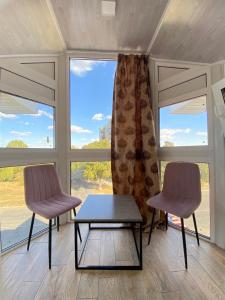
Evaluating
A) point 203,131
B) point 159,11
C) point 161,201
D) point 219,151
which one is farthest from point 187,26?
point 161,201

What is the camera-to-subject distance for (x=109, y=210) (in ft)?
6.93

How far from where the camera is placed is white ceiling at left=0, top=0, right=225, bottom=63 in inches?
77.8

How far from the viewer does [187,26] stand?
217 cm

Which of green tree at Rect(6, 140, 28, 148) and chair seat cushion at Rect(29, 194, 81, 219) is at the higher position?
green tree at Rect(6, 140, 28, 148)

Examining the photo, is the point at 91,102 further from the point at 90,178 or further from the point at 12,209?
the point at 12,209

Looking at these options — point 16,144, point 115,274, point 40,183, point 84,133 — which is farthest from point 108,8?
point 115,274

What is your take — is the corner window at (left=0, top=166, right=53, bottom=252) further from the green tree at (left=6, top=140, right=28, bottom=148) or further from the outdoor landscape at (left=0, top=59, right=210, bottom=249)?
the green tree at (left=6, top=140, right=28, bottom=148)

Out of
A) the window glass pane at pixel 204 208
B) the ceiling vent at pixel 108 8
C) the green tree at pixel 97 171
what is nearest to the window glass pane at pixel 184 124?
the window glass pane at pixel 204 208

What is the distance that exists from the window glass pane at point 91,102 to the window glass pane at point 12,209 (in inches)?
36.8

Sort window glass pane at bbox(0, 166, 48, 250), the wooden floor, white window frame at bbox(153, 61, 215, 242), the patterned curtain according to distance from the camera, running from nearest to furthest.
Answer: the wooden floor < window glass pane at bbox(0, 166, 48, 250) < white window frame at bbox(153, 61, 215, 242) < the patterned curtain

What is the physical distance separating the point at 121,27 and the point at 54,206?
6.78ft

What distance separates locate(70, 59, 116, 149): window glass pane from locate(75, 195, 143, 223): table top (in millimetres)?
878

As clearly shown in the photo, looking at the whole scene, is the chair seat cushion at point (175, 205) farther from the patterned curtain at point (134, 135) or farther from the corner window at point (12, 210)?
the corner window at point (12, 210)

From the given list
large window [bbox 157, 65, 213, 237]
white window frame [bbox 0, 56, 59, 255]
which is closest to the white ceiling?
white window frame [bbox 0, 56, 59, 255]
